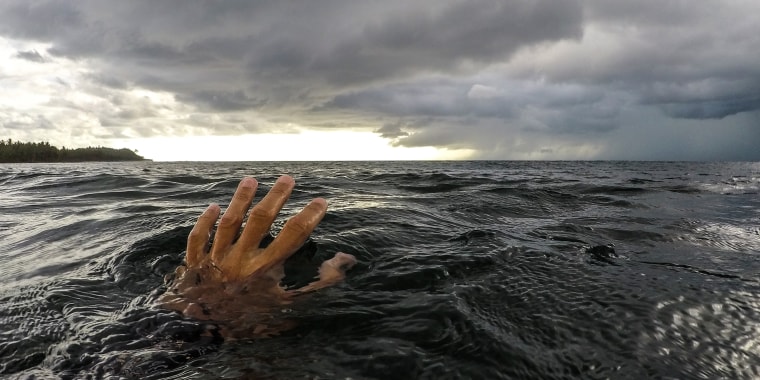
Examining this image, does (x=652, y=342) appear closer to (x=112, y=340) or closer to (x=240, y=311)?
(x=240, y=311)

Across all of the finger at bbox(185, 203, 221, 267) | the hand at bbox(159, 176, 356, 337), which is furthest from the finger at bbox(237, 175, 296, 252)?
the finger at bbox(185, 203, 221, 267)

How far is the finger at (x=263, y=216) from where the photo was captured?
2957 millimetres

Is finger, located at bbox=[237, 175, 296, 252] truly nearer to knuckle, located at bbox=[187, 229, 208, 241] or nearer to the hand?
the hand

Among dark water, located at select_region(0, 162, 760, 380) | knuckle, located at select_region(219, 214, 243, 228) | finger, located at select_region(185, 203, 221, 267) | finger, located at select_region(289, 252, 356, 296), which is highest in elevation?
knuckle, located at select_region(219, 214, 243, 228)

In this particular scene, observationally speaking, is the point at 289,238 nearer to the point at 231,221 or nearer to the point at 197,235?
the point at 231,221

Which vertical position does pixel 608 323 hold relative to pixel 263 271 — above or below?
below

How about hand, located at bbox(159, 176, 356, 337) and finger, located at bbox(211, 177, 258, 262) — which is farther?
finger, located at bbox(211, 177, 258, 262)

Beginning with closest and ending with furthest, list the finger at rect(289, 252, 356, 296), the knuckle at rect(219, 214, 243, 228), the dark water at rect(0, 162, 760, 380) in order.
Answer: the dark water at rect(0, 162, 760, 380), the knuckle at rect(219, 214, 243, 228), the finger at rect(289, 252, 356, 296)

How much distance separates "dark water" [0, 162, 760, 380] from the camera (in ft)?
7.84

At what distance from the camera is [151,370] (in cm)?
228

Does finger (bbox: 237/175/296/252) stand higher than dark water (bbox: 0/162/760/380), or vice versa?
finger (bbox: 237/175/296/252)

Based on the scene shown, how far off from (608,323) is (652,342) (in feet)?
0.97

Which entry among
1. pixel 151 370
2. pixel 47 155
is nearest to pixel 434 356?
pixel 151 370

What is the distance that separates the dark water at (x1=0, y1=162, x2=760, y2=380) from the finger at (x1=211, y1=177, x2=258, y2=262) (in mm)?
558
